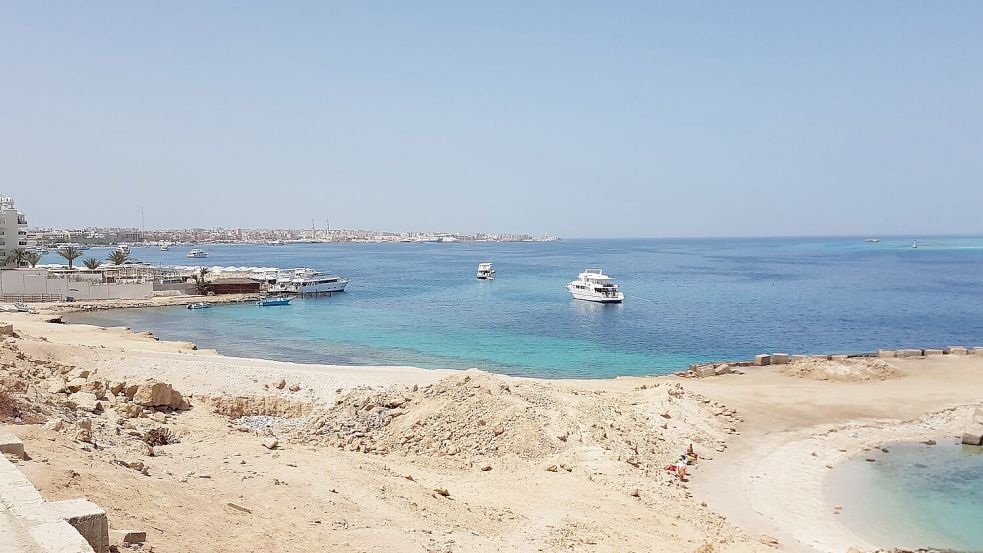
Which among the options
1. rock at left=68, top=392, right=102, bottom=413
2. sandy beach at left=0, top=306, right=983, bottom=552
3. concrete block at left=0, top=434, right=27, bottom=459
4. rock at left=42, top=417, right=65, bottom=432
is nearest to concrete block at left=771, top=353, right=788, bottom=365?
sandy beach at left=0, top=306, right=983, bottom=552

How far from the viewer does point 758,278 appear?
97.9 m

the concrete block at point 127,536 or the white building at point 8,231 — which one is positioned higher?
the white building at point 8,231

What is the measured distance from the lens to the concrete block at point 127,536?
291 inches

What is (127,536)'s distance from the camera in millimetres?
7469

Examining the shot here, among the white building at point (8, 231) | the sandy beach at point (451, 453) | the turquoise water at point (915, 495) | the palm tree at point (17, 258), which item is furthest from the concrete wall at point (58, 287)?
the turquoise water at point (915, 495)

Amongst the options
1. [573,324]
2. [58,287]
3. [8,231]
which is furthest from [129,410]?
[8,231]

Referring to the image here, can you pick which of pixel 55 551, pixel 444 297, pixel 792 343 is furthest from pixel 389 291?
pixel 55 551

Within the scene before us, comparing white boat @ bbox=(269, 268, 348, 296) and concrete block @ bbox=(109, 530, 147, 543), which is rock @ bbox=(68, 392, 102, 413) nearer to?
concrete block @ bbox=(109, 530, 147, 543)

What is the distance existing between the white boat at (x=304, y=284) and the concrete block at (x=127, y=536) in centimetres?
6711

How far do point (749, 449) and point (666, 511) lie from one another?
7.52m

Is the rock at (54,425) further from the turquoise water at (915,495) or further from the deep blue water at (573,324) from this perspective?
the deep blue water at (573,324)

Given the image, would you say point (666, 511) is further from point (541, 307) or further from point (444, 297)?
point (444, 297)

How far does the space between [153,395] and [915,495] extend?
20.5m

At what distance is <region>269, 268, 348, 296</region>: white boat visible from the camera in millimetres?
72562
